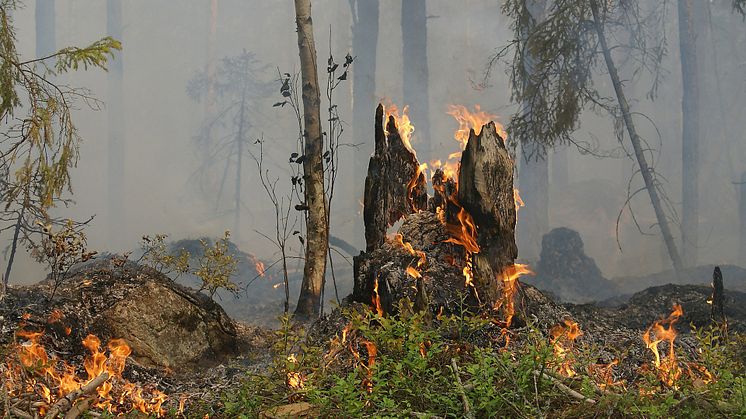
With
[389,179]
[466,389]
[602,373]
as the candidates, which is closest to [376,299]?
[389,179]

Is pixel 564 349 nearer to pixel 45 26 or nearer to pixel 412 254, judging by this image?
pixel 412 254

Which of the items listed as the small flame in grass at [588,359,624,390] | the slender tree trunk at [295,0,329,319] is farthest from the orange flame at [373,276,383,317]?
the slender tree trunk at [295,0,329,319]

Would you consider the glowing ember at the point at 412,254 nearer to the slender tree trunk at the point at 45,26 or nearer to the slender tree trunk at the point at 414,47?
the slender tree trunk at the point at 414,47

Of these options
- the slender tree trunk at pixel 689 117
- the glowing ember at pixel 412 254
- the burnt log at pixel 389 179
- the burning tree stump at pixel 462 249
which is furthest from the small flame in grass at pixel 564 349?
the slender tree trunk at pixel 689 117

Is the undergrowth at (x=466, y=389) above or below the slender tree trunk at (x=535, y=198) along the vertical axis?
below

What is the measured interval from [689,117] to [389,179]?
1879 centimetres

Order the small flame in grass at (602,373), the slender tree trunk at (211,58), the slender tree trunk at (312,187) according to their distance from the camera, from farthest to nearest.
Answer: the slender tree trunk at (211,58) < the slender tree trunk at (312,187) < the small flame in grass at (602,373)

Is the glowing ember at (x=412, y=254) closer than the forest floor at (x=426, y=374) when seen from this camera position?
No

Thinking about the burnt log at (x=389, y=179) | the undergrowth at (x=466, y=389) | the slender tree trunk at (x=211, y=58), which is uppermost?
the slender tree trunk at (x=211, y=58)

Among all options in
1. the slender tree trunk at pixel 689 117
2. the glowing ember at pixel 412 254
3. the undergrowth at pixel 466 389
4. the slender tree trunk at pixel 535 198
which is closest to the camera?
the undergrowth at pixel 466 389

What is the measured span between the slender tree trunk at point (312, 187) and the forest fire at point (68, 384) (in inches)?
150

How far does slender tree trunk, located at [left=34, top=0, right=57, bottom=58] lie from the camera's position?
125 ft

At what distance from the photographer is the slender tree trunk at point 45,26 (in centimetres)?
3809

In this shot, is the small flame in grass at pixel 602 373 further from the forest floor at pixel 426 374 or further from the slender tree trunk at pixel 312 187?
the slender tree trunk at pixel 312 187
